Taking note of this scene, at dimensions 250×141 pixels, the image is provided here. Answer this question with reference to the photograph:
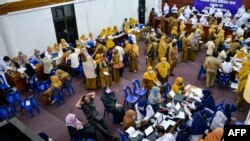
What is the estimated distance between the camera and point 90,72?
26.3ft

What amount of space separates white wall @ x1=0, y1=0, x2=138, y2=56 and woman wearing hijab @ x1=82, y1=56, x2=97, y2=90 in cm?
339

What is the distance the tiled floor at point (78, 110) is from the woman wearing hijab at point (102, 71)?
35 cm

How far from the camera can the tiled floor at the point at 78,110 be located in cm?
662

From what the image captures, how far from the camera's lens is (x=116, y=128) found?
6.54 m

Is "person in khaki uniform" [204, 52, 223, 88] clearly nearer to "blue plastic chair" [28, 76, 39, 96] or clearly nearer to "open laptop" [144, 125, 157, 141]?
"open laptop" [144, 125, 157, 141]

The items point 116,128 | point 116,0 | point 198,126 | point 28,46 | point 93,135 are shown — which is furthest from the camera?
point 116,0

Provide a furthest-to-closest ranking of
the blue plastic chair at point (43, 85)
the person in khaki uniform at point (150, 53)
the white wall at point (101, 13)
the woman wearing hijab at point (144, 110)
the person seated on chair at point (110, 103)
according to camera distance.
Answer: the white wall at point (101, 13), the person in khaki uniform at point (150, 53), the blue plastic chair at point (43, 85), the person seated on chair at point (110, 103), the woman wearing hijab at point (144, 110)

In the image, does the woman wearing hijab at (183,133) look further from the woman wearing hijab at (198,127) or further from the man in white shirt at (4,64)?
the man in white shirt at (4,64)

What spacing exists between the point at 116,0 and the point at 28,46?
5.59 m

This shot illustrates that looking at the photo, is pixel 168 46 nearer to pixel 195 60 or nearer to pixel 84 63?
pixel 195 60

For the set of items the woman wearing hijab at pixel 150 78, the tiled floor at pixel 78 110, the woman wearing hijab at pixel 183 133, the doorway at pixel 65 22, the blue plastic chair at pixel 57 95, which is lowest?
the tiled floor at pixel 78 110

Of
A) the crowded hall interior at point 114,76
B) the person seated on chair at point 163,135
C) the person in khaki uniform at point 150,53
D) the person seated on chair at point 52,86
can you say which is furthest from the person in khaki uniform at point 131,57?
the person seated on chair at point 163,135

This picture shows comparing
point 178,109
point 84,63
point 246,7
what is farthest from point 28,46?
point 246,7

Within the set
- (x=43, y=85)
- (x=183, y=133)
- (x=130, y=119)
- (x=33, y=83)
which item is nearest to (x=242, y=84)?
(x=183, y=133)
